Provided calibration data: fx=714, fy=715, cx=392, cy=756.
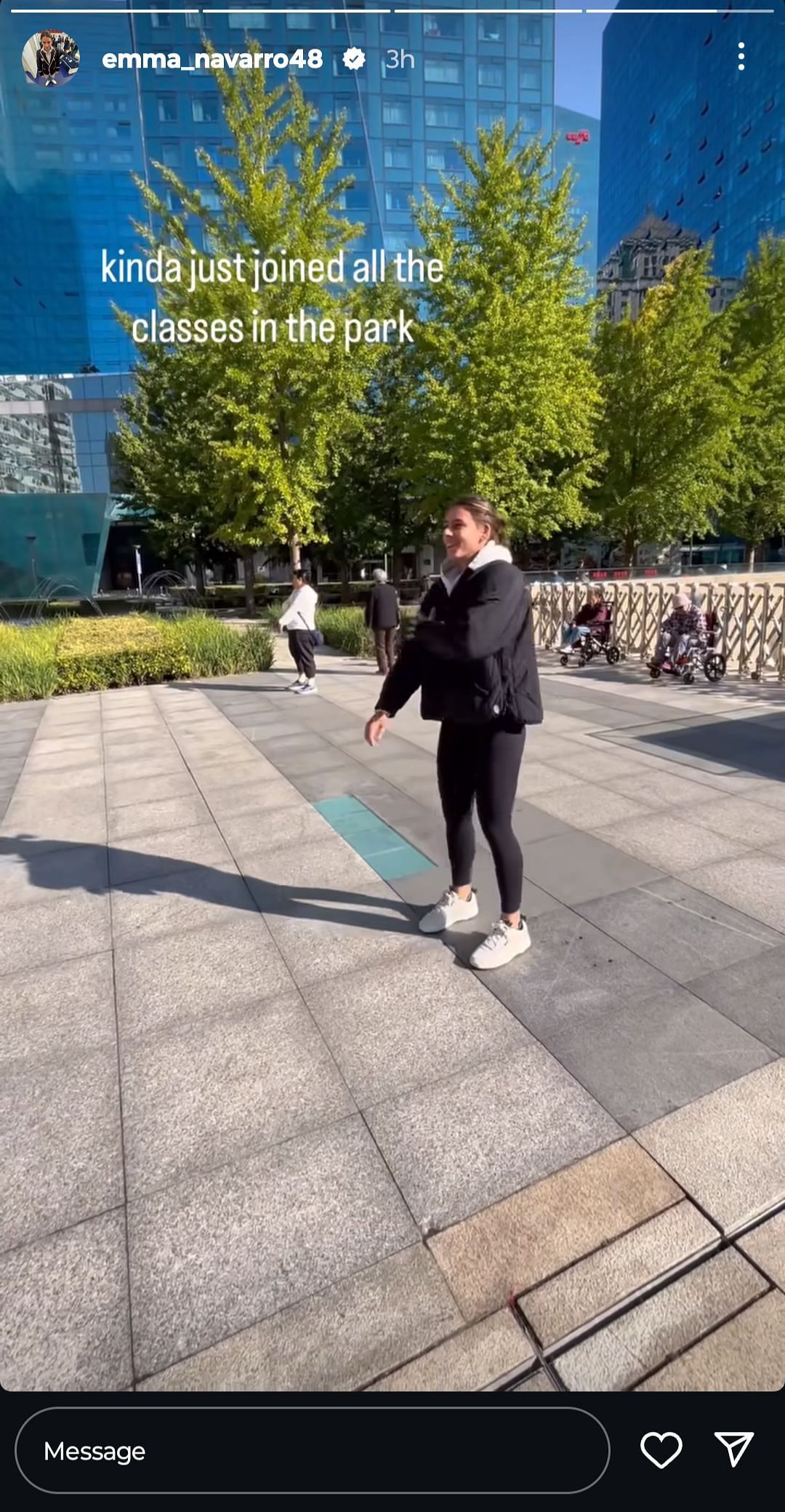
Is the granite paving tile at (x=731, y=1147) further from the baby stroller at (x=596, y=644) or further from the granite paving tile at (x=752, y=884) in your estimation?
the baby stroller at (x=596, y=644)

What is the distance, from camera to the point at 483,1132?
2.35m

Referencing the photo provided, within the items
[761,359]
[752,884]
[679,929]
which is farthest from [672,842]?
[761,359]

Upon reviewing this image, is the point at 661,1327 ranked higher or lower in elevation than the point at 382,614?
lower

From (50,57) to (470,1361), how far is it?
856 inches

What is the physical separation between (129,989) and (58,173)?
133ft

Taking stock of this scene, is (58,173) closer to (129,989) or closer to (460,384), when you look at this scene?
(460,384)

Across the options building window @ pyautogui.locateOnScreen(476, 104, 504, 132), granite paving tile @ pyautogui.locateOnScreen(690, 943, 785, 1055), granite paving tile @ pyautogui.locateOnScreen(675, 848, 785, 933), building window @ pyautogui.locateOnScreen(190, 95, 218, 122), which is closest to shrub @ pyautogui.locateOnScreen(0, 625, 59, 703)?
granite paving tile @ pyautogui.locateOnScreen(675, 848, 785, 933)

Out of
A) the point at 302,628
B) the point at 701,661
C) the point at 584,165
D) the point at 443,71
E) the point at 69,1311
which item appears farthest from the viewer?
the point at 584,165

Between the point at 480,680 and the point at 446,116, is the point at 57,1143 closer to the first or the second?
the point at 480,680

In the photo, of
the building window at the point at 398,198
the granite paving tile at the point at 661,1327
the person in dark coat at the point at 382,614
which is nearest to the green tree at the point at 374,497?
the person in dark coat at the point at 382,614

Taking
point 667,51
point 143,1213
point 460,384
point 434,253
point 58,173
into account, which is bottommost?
point 143,1213
